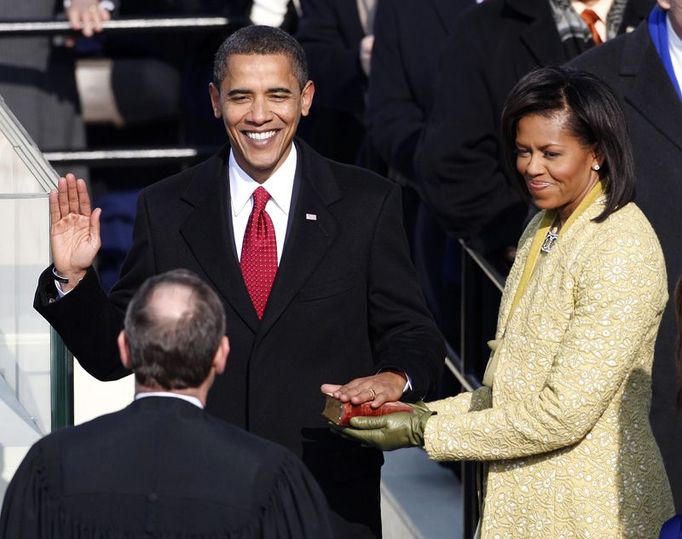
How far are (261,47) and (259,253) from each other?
1.54ft

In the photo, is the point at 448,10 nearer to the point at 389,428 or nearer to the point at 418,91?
the point at 418,91

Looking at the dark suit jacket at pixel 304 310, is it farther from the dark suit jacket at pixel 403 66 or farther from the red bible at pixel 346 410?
the dark suit jacket at pixel 403 66

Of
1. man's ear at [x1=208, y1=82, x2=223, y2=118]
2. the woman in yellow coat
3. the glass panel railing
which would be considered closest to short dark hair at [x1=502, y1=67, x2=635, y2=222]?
the woman in yellow coat

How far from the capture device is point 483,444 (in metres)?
3.65

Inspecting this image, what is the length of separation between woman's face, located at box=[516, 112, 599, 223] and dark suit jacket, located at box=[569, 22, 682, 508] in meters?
0.83

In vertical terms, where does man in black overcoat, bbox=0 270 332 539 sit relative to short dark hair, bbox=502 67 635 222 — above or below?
below

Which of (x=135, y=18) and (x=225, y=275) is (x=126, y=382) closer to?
(x=225, y=275)

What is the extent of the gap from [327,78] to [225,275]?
2.13 meters

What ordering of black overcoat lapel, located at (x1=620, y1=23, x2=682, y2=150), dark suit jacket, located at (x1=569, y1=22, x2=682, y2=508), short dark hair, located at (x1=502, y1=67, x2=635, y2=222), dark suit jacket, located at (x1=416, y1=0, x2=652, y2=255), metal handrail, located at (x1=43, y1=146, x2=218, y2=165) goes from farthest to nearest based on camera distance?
metal handrail, located at (x1=43, y1=146, x2=218, y2=165) → dark suit jacket, located at (x1=416, y1=0, x2=652, y2=255) → black overcoat lapel, located at (x1=620, y1=23, x2=682, y2=150) → dark suit jacket, located at (x1=569, y1=22, x2=682, y2=508) → short dark hair, located at (x1=502, y1=67, x2=635, y2=222)

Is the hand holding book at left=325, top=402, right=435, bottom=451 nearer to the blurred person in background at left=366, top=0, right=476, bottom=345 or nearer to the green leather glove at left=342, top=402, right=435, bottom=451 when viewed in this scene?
the green leather glove at left=342, top=402, right=435, bottom=451

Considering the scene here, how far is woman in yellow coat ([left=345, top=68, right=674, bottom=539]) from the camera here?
11.6ft

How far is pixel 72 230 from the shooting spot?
3.76 meters

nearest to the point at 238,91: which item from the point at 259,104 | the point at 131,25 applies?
the point at 259,104

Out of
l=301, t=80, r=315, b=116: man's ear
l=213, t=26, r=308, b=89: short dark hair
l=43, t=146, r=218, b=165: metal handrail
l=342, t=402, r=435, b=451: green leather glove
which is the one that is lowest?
l=342, t=402, r=435, b=451: green leather glove
